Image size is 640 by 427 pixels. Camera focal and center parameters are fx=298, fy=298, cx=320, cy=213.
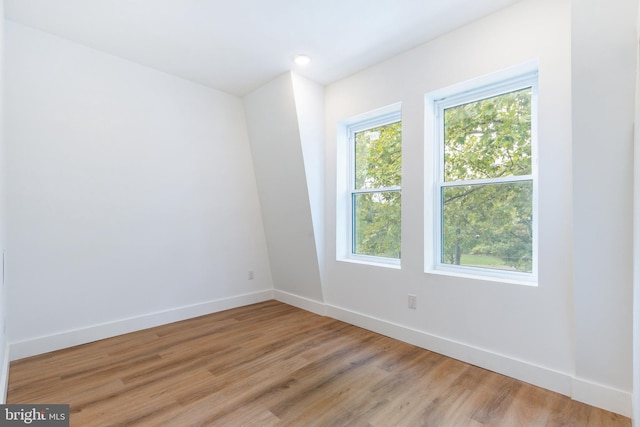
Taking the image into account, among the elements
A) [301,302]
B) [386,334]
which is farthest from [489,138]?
[301,302]

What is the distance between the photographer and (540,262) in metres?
1.94

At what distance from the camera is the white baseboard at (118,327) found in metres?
2.35

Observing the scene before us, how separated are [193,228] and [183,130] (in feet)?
3.48

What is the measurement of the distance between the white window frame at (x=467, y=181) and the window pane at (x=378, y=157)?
39 cm

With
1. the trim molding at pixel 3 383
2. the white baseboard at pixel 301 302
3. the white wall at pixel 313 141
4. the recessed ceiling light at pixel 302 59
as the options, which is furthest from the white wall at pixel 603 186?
the trim molding at pixel 3 383

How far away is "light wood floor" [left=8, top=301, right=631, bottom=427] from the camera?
1.66 m

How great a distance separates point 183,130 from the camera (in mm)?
3191

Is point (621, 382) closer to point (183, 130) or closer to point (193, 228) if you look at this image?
point (193, 228)

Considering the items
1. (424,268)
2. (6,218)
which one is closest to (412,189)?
(424,268)

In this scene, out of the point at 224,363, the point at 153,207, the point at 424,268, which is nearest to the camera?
the point at 224,363

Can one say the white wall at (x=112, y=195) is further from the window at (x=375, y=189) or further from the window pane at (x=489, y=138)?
the window pane at (x=489, y=138)

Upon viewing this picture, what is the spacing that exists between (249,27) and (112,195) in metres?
1.91

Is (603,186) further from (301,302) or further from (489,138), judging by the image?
(301,302)

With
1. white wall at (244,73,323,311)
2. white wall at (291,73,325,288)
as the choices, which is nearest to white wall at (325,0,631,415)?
white wall at (291,73,325,288)
